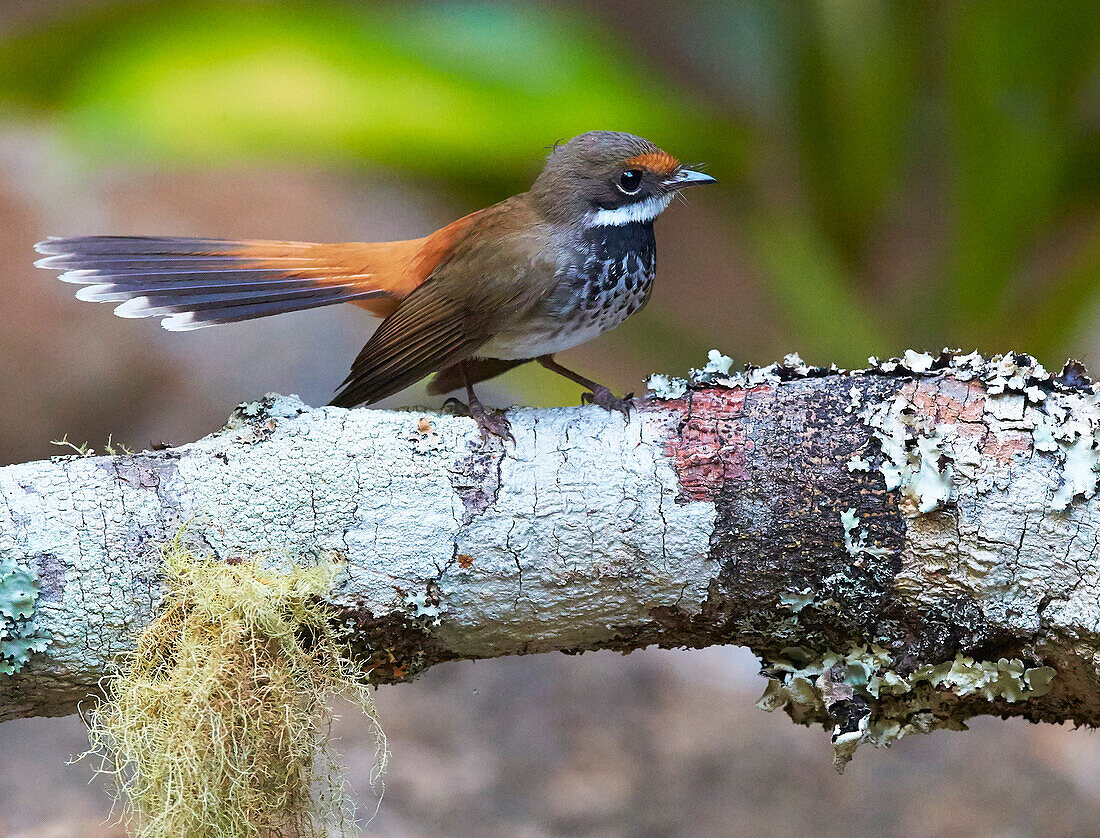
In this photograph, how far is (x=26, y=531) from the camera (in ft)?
5.12

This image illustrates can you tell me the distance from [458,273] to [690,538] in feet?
2.58

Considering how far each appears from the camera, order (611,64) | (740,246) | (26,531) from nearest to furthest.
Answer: (26,531) < (611,64) < (740,246)

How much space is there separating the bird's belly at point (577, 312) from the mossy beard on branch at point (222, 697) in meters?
0.73

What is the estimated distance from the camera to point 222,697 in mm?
1558

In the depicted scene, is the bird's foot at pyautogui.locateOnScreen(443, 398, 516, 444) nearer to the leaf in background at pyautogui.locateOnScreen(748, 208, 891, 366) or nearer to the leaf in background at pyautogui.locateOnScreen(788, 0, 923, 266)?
the leaf in background at pyautogui.locateOnScreen(748, 208, 891, 366)

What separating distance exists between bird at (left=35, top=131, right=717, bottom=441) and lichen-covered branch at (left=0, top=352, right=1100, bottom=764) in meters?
0.37

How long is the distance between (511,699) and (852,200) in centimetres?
260

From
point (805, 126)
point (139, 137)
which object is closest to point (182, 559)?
point (139, 137)

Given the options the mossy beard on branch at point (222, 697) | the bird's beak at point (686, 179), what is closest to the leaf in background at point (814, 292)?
the bird's beak at point (686, 179)

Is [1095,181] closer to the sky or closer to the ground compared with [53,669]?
closer to the sky

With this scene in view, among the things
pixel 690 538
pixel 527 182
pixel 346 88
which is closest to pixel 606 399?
pixel 690 538

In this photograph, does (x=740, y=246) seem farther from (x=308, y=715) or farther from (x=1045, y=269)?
(x=308, y=715)

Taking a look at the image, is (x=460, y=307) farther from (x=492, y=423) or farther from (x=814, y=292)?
(x=814, y=292)

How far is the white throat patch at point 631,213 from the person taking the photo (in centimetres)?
213
